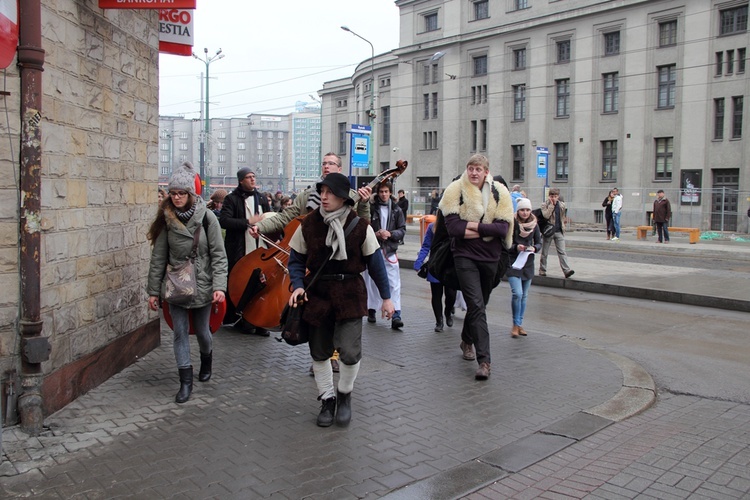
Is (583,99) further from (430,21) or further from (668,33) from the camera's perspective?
(430,21)

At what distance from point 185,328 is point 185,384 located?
459 mm

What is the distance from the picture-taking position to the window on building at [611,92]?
39844 millimetres

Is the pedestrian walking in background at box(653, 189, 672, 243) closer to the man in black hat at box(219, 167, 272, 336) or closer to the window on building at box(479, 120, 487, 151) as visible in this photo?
the man in black hat at box(219, 167, 272, 336)

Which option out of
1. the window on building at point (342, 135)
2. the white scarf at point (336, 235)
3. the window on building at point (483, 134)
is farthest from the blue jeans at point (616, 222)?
the window on building at point (342, 135)

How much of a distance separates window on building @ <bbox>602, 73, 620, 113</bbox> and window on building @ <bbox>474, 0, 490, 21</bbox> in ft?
35.3

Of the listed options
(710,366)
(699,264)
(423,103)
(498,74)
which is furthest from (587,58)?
(710,366)

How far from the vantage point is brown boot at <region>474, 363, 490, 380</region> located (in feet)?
20.5

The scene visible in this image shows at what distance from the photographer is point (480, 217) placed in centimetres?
636

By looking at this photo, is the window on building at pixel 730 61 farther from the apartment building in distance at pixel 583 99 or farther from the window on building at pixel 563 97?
the window on building at pixel 563 97

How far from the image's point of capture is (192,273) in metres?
5.49

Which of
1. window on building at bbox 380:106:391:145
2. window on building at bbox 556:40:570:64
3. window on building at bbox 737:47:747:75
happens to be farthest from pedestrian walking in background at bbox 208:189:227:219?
window on building at bbox 380:106:391:145

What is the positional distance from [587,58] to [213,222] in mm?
39484

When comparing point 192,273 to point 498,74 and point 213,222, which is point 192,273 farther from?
point 498,74

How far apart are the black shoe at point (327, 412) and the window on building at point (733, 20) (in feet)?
120
